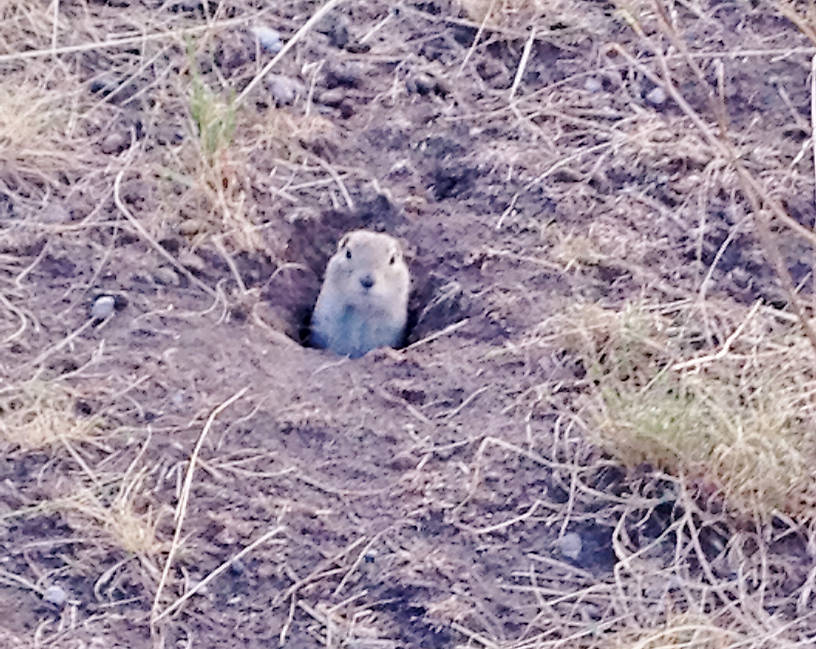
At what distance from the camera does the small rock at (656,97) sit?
13.1 ft

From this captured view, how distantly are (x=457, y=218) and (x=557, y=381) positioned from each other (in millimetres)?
679

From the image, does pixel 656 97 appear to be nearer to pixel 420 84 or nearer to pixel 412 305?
pixel 420 84

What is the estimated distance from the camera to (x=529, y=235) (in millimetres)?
3602

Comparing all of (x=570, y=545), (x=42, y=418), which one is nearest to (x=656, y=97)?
(x=570, y=545)

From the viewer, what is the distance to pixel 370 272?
3514mm

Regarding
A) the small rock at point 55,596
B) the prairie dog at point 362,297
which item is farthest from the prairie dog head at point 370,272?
the small rock at point 55,596

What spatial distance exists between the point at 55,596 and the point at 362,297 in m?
1.22

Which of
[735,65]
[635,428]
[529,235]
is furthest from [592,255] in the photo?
[735,65]

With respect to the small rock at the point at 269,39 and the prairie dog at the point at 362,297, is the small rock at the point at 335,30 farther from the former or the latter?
the prairie dog at the point at 362,297

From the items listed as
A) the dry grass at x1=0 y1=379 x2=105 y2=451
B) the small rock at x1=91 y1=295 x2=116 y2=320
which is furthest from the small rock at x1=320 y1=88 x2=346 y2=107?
the dry grass at x1=0 y1=379 x2=105 y2=451

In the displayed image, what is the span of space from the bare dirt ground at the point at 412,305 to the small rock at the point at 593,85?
0.02 metres

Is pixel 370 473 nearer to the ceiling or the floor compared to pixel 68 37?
nearer to the floor

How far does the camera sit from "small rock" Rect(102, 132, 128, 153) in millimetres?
3758

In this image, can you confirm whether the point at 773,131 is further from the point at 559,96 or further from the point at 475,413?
the point at 475,413
